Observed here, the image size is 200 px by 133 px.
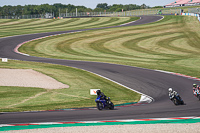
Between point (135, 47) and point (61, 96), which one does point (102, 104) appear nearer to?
point (61, 96)

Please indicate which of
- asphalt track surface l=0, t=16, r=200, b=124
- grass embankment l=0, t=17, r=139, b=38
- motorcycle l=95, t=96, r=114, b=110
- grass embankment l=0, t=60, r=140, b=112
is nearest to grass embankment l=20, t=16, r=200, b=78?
asphalt track surface l=0, t=16, r=200, b=124

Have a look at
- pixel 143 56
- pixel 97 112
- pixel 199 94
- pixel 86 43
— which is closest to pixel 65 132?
pixel 97 112

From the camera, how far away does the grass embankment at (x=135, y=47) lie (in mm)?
35031

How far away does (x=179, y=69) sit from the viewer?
2959 cm

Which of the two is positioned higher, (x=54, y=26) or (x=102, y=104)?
(x=54, y=26)

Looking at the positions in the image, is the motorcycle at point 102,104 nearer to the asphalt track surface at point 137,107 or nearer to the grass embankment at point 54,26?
the asphalt track surface at point 137,107

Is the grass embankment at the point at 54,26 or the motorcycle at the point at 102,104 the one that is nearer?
the motorcycle at the point at 102,104

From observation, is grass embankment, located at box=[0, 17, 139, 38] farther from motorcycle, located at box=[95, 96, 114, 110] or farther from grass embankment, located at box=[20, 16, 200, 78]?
motorcycle, located at box=[95, 96, 114, 110]

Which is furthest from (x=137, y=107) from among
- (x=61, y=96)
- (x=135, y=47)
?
(x=135, y=47)

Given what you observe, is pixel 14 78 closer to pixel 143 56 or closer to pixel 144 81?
pixel 144 81

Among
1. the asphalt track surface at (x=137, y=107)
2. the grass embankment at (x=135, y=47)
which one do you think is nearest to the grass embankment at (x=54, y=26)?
the grass embankment at (x=135, y=47)

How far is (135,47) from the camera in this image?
48.0 metres

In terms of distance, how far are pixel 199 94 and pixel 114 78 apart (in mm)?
9500

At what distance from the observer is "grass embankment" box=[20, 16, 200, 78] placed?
115 feet
